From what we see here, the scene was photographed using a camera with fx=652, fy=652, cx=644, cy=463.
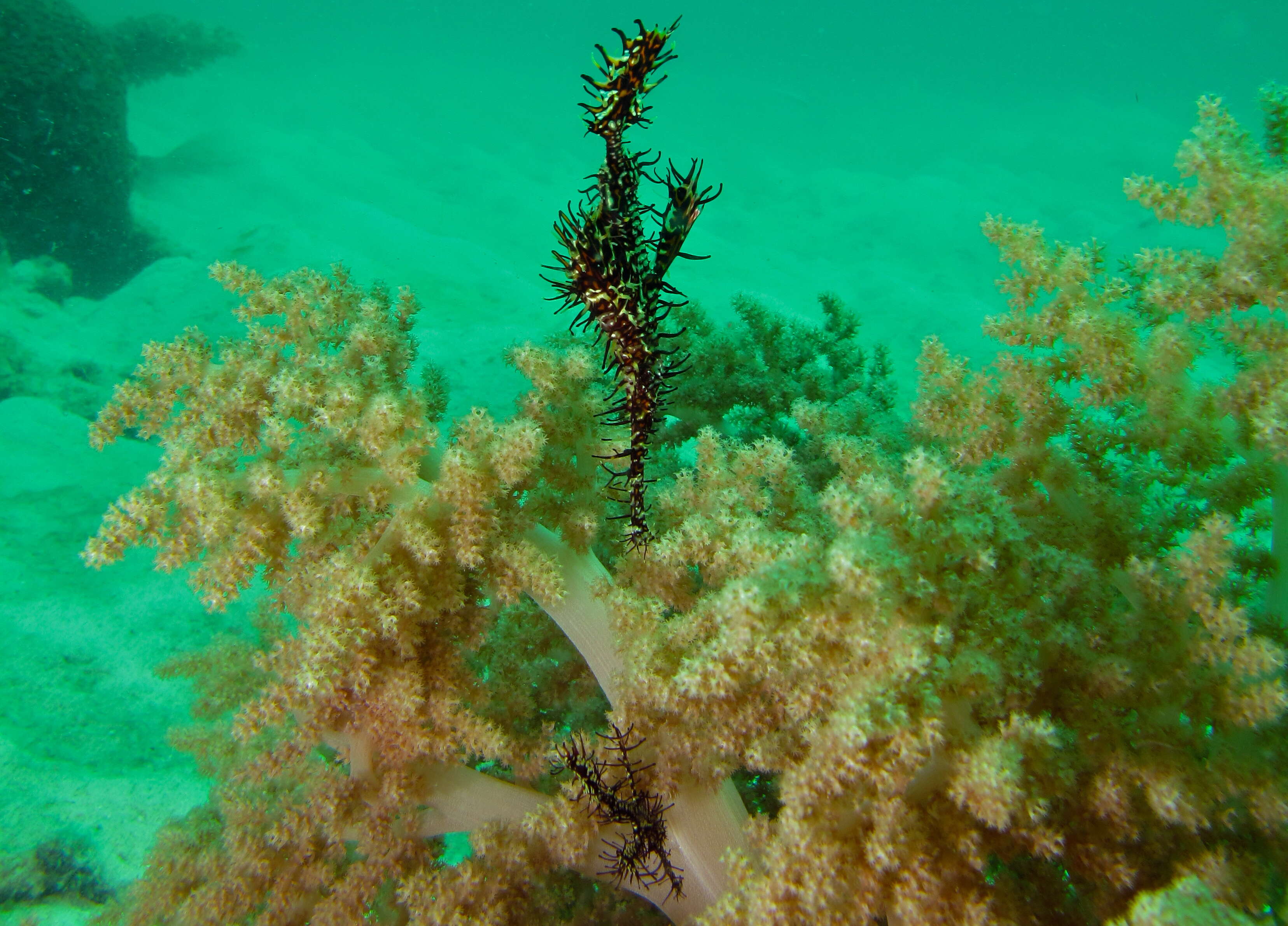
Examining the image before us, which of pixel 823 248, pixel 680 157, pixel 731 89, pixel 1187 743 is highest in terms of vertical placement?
pixel 731 89

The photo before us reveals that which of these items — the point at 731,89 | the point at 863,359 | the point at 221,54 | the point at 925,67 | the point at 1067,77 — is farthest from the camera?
the point at 925,67

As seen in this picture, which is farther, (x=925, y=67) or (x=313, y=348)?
(x=925, y=67)

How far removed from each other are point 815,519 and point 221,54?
27.6 meters

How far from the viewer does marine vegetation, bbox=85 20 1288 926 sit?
1.79 meters

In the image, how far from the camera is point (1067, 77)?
171 feet

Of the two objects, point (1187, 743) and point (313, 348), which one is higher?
point (313, 348)

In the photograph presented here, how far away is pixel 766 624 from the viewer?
1.90m

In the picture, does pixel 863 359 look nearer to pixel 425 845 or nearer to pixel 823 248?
pixel 425 845

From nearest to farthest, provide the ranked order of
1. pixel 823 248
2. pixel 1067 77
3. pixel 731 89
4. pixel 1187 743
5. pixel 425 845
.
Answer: pixel 1187 743 < pixel 425 845 < pixel 823 248 < pixel 731 89 < pixel 1067 77

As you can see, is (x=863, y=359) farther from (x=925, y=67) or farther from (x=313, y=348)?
(x=925, y=67)

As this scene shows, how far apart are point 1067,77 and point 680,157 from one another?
46.0m

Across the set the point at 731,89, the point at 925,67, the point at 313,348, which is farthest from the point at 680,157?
the point at 925,67

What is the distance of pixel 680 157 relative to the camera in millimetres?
25453

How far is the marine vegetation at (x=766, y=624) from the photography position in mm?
1785
